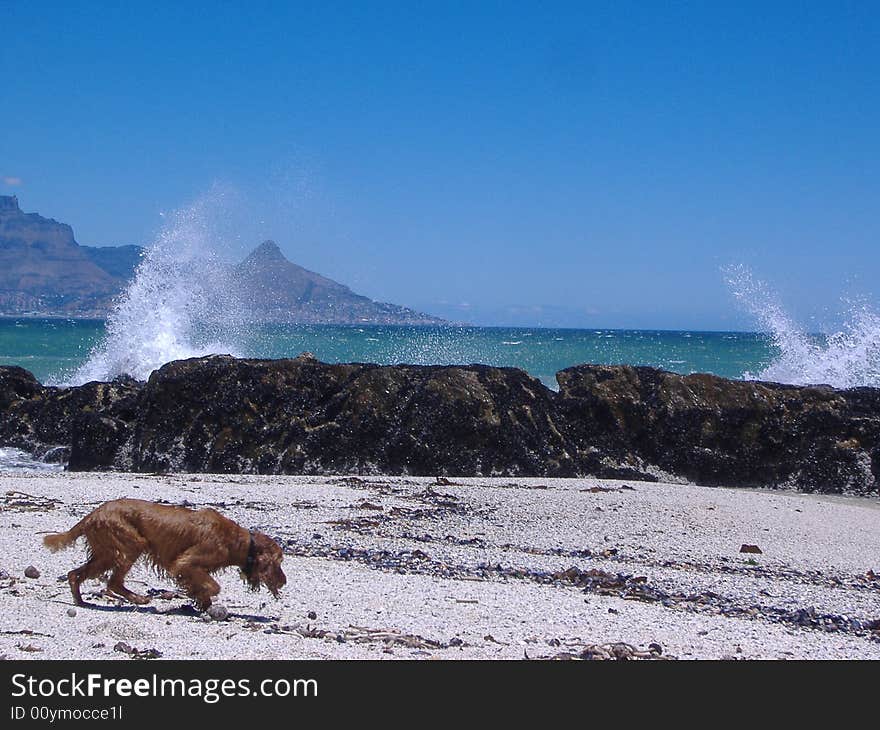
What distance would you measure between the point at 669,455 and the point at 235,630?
9.60 meters

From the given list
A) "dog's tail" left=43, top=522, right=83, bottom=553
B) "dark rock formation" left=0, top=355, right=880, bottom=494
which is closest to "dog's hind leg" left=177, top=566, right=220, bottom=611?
"dog's tail" left=43, top=522, right=83, bottom=553

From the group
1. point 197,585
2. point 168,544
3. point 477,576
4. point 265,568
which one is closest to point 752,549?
point 477,576

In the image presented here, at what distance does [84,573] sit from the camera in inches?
219

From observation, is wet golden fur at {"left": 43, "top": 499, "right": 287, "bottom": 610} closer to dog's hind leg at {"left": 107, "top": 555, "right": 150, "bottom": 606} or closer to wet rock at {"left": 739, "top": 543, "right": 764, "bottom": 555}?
dog's hind leg at {"left": 107, "top": 555, "right": 150, "bottom": 606}

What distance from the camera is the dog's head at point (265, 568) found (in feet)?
18.5

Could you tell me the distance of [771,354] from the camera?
63406 millimetres

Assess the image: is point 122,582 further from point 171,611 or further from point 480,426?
point 480,426

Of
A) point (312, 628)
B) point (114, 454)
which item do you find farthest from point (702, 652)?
point (114, 454)

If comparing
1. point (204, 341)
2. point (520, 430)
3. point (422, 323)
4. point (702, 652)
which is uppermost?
point (422, 323)

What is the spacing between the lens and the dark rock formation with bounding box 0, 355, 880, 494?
524 inches

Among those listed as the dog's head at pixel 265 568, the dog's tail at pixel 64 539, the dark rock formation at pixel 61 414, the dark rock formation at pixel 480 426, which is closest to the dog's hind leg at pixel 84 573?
the dog's tail at pixel 64 539

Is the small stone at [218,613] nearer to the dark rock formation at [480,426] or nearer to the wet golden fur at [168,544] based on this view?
the wet golden fur at [168,544]

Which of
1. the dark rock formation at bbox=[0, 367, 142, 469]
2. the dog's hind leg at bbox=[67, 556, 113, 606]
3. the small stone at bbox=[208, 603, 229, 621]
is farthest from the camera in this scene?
the dark rock formation at bbox=[0, 367, 142, 469]

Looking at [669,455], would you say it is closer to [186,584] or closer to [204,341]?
[186,584]
